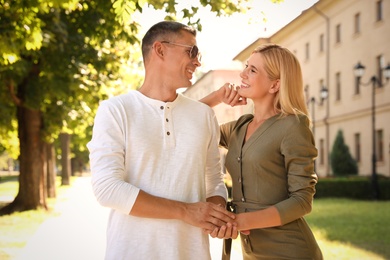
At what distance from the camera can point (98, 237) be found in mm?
13992

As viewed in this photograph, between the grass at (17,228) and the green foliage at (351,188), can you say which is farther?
the green foliage at (351,188)

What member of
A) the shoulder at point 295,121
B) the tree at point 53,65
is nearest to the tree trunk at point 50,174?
the tree at point 53,65

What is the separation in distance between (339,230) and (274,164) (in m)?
12.0

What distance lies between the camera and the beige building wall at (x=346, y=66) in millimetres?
35469

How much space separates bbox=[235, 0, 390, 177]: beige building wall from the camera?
35.5 metres

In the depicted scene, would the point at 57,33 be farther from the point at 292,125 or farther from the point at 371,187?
the point at 371,187

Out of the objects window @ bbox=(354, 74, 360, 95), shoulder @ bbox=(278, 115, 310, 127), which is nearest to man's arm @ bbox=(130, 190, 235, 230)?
shoulder @ bbox=(278, 115, 310, 127)

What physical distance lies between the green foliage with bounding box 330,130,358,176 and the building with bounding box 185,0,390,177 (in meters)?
0.60

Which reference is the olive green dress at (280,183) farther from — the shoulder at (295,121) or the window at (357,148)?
the window at (357,148)

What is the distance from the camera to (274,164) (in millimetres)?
3830

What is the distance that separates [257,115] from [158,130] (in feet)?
2.64

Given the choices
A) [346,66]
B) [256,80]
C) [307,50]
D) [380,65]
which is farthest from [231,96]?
[307,50]

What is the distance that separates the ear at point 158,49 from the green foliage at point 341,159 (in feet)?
114

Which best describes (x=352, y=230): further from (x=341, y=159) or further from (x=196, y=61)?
(x=341, y=159)
